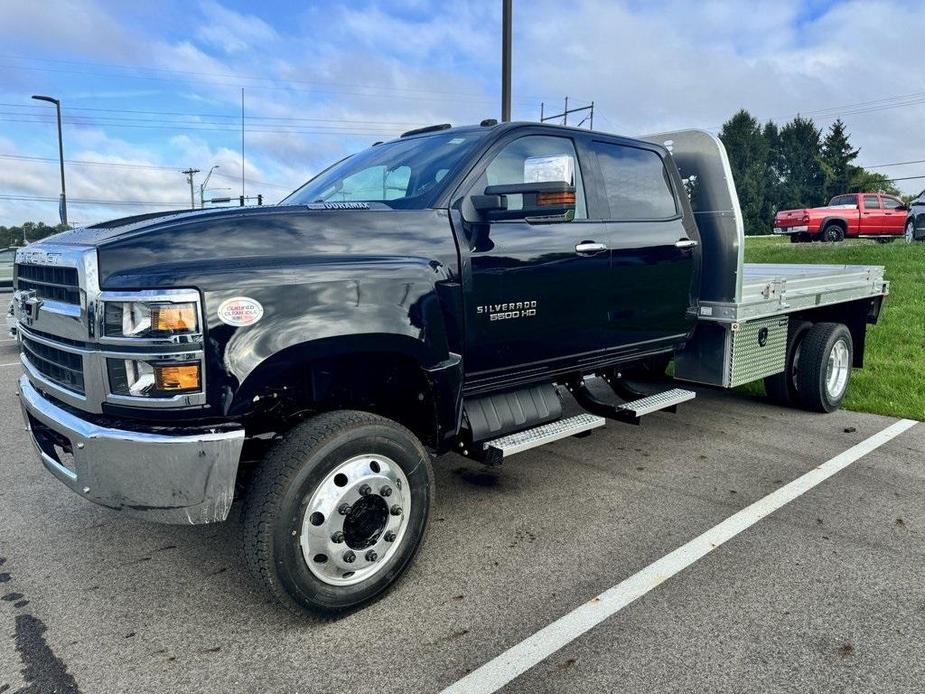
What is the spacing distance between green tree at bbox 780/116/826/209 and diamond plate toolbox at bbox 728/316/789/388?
78.1 metres

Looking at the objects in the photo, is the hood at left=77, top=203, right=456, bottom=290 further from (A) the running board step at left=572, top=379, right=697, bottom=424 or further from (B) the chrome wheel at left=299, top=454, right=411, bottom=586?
(A) the running board step at left=572, top=379, right=697, bottom=424

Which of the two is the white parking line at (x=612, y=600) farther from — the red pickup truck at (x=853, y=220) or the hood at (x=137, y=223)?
the red pickup truck at (x=853, y=220)

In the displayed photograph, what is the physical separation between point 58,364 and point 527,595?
7.12ft

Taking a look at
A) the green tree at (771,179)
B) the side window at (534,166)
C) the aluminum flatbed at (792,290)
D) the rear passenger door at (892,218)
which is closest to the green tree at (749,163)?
the green tree at (771,179)

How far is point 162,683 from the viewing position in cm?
245

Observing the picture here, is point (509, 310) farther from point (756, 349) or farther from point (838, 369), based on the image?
point (838, 369)

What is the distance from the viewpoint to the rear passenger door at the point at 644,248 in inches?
166

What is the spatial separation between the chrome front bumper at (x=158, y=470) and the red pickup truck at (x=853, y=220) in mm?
24706

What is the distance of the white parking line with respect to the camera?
8.13ft


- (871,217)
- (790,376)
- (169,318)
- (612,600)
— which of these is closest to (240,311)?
(169,318)

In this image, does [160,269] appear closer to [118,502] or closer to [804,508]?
[118,502]

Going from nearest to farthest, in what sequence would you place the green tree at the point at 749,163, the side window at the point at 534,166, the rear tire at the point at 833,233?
the side window at the point at 534,166
the rear tire at the point at 833,233
the green tree at the point at 749,163

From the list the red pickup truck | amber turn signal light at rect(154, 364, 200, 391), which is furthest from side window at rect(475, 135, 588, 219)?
the red pickup truck

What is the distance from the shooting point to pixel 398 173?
383cm
